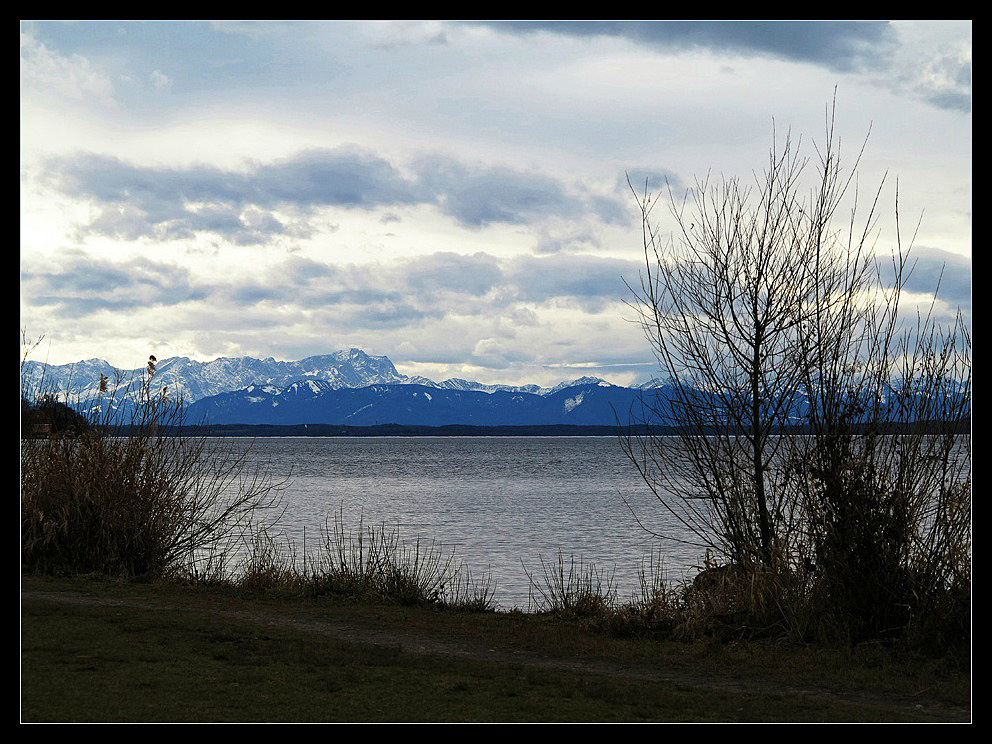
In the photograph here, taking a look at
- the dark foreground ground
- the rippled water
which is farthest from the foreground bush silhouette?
the rippled water

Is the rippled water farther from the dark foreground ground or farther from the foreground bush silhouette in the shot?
the dark foreground ground

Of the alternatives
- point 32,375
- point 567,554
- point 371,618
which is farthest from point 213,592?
point 567,554

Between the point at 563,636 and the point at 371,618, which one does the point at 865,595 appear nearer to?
the point at 563,636

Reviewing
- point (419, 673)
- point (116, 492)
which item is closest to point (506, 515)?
point (116, 492)

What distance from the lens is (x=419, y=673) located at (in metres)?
9.49

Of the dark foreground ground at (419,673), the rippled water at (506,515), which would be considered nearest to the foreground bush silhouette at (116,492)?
the dark foreground ground at (419,673)

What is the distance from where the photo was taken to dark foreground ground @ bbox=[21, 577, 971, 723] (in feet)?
26.5

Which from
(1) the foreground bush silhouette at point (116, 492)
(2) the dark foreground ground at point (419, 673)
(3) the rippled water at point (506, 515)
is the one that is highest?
(1) the foreground bush silhouette at point (116, 492)

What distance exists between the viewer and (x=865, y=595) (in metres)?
11.0

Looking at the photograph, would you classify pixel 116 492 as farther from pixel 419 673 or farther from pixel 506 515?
pixel 506 515

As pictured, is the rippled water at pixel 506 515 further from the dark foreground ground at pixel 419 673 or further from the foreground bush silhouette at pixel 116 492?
the dark foreground ground at pixel 419 673

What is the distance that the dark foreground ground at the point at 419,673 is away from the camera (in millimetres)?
8078

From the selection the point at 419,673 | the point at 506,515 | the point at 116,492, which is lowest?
the point at 506,515

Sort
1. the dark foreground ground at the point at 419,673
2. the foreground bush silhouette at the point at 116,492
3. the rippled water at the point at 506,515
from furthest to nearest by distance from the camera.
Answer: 1. the rippled water at the point at 506,515
2. the foreground bush silhouette at the point at 116,492
3. the dark foreground ground at the point at 419,673
